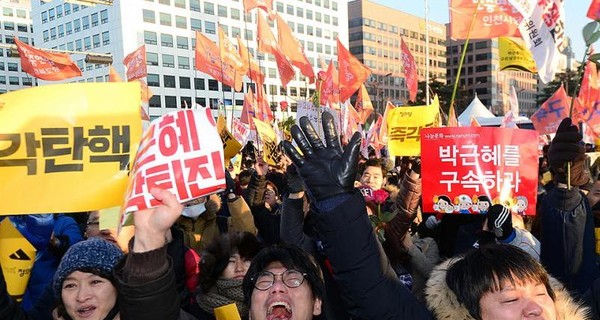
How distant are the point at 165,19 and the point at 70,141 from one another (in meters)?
66.2

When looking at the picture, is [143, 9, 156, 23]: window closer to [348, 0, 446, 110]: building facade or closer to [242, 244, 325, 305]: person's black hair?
[348, 0, 446, 110]: building facade

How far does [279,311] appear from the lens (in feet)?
7.93

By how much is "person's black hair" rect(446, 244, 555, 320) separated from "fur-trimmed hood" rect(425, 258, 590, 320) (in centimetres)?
2

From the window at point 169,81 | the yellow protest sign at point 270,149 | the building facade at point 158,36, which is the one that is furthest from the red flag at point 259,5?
the window at point 169,81

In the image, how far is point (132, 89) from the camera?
2.23 m

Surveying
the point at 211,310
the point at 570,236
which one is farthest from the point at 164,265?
the point at 570,236

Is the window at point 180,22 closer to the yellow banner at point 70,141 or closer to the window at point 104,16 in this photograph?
the window at point 104,16

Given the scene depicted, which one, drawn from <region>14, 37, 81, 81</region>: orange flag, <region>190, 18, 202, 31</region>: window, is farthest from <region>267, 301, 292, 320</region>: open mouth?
<region>190, 18, 202, 31</region>: window

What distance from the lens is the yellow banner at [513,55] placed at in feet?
29.0

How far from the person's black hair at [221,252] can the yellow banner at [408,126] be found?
436 cm

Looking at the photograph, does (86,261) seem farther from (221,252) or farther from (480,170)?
(480,170)

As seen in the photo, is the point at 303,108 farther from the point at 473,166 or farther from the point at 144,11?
the point at 144,11

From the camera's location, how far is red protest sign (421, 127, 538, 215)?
3373mm

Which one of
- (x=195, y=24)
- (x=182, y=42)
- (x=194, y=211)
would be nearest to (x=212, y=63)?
(x=194, y=211)
